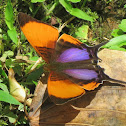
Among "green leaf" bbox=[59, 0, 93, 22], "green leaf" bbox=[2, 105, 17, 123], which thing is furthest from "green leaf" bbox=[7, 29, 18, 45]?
"green leaf" bbox=[2, 105, 17, 123]

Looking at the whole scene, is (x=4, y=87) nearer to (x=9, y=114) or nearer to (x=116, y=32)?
(x=9, y=114)

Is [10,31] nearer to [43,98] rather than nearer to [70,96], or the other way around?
[43,98]

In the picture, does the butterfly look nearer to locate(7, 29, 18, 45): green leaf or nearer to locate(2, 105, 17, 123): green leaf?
locate(7, 29, 18, 45): green leaf

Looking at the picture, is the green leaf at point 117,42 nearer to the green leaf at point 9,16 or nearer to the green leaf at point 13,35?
the green leaf at point 13,35

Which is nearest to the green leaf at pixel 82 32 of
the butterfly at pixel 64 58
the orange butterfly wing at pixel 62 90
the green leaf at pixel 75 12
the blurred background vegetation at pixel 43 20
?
the blurred background vegetation at pixel 43 20

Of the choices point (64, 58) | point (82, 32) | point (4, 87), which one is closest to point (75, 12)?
point (82, 32)

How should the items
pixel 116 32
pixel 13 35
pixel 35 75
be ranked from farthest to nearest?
pixel 116 32, pixel 13 35, pixel 35 75
